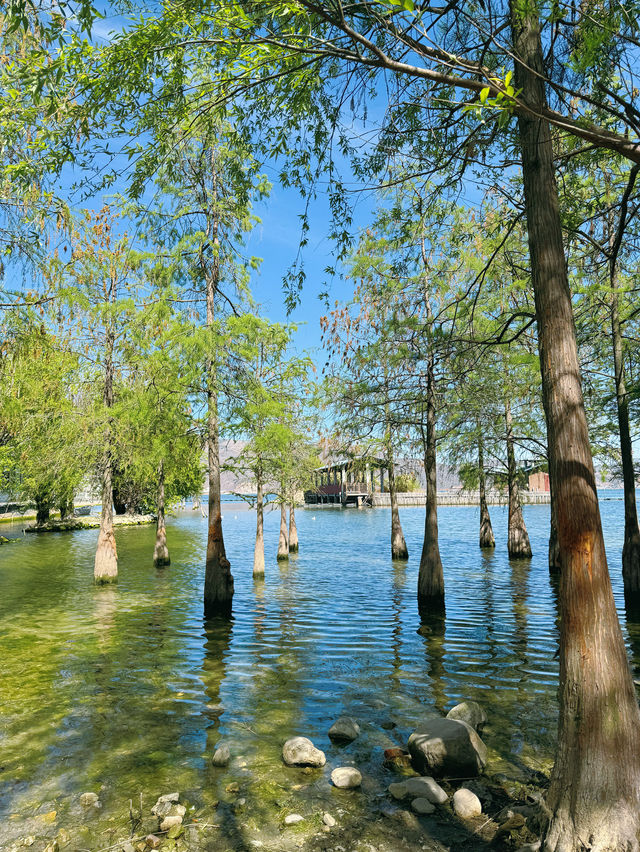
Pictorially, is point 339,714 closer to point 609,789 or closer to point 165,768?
point 165,768

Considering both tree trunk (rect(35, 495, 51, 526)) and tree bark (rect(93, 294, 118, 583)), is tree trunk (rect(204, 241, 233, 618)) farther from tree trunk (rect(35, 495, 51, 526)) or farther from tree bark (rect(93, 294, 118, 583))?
tree trunk (rect(35, 495, 51, 526))

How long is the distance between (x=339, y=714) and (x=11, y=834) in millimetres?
4871

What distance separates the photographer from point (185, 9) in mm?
4719

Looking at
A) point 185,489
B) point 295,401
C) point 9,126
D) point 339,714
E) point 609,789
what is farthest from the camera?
point 185,489

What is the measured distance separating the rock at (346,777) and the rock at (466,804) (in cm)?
113

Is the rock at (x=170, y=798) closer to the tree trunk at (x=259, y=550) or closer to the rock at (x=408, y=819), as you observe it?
the rock at (x=408, y=819)

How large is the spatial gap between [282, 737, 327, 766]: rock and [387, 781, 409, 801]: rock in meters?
1.09

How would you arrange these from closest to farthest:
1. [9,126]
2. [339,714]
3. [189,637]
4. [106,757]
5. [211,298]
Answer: [9,126]
[106,757]
[339,714]
[189,637]
[211,298]

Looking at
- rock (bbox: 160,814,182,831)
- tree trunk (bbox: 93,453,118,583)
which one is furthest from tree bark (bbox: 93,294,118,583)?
rock (bbox: 160,814,182,831)

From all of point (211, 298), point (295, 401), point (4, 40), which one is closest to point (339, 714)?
point (4, 40)

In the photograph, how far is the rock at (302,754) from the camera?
694cm

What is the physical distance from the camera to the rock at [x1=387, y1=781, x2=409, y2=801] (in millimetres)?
6094

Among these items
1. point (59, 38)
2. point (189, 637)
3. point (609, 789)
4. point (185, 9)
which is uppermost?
point (185, 9)

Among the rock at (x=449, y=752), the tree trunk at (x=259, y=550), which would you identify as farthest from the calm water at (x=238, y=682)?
the tree trunk at (x=259, y=550)
